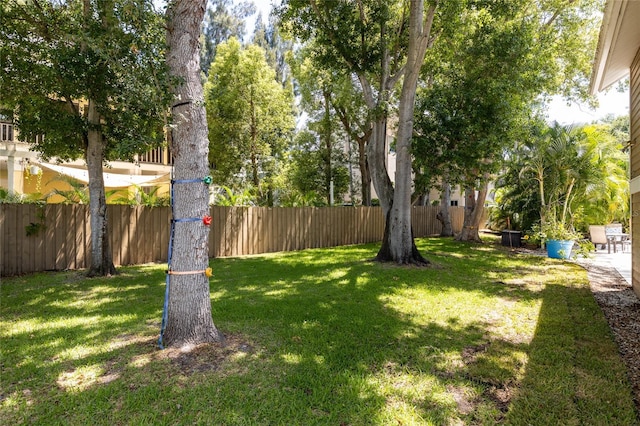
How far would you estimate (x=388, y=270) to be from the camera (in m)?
8.53

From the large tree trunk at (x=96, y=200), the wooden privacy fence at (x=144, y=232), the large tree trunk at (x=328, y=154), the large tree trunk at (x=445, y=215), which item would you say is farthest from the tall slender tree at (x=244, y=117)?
the large tree trunk at (x=96, y=200)

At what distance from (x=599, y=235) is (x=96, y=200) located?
15493mm

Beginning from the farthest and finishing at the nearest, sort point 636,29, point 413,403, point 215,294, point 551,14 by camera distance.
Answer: point 551,14, point 215,294, point 636,29, point 413,403

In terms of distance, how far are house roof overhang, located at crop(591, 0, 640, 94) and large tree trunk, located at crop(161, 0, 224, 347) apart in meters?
5.12

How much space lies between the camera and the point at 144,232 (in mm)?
9750

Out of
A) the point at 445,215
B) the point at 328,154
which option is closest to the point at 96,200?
the point at 328,154

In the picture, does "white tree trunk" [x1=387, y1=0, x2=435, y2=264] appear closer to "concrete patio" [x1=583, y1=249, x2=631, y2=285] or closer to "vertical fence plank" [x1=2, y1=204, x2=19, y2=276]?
"concrete patio" [x1=583, y1=249, x2=631, y2=285]

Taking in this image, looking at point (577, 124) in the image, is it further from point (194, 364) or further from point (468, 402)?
point (194, 364)

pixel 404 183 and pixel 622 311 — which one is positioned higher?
pixel 404 183

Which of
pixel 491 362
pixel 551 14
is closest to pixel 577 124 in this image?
pixel 551 14

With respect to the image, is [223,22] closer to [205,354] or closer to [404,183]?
[404,183]

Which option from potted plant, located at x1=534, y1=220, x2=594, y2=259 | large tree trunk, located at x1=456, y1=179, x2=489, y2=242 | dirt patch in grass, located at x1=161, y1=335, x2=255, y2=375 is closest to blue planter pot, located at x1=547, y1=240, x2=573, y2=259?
potted plant, located at x1=534, y1=220, x2=594, y2=259

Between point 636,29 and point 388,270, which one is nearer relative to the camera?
point 636,29

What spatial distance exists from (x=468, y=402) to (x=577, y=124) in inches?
514
